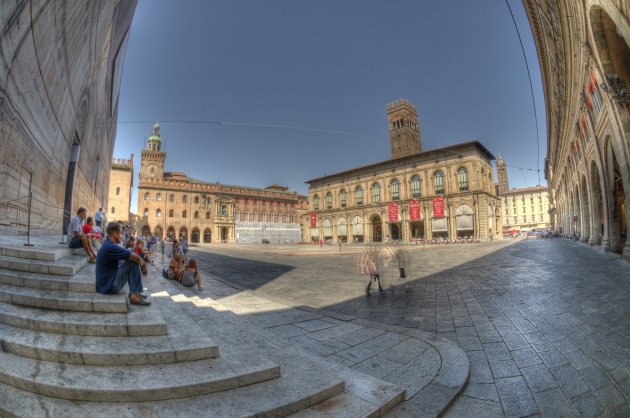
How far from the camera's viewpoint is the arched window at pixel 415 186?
132ft

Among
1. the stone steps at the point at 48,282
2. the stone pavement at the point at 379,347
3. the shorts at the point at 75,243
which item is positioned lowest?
the stone pavement at the point at 379,347

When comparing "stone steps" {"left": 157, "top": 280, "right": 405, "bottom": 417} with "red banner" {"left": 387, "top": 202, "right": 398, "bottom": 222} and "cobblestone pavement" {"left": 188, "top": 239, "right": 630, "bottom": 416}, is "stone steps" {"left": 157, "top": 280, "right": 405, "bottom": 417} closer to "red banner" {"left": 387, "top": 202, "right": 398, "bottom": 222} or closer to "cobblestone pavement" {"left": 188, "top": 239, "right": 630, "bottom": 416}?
"cobblestone pavement" {"left": 188, "top": 239, "right": 630, "bottom": 416}

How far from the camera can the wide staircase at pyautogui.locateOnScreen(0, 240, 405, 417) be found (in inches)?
73.4

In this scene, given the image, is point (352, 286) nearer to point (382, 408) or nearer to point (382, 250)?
point (382, 250)

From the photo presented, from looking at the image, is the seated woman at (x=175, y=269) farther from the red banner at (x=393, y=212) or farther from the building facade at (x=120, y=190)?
the building facade at (x=120, y=190)

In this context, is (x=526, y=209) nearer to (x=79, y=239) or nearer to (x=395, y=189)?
(x=395, y=189)

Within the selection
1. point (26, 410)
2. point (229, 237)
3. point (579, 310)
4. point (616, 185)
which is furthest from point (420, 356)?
point (229, 237)

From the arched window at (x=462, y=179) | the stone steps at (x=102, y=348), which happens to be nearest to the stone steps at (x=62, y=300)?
the stone steps at (x=102, y=348)

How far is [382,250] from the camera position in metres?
6.68

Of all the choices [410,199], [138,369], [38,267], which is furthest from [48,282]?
[410,199]

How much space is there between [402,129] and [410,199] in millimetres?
20438

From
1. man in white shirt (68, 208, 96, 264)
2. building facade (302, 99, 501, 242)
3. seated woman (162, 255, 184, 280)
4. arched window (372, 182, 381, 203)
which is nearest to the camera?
man in white shirt (68, 208, 96, 264)

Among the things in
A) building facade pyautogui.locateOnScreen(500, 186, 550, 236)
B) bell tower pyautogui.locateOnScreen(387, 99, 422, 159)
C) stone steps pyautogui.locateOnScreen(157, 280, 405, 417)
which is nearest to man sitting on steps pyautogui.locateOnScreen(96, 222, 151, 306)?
stone steps pyautogui.locateOnScreen(157, 280, 405, 417)

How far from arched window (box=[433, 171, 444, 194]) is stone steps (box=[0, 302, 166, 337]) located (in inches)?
1581
